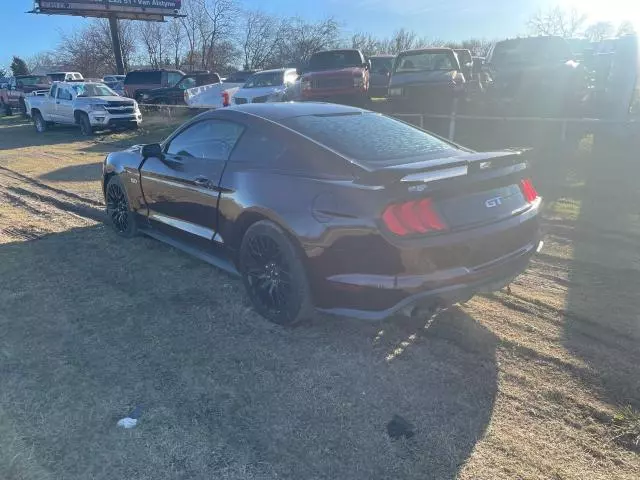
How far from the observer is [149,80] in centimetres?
2470

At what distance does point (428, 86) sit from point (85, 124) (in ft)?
40.9

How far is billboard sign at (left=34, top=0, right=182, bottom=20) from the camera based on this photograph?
35125mm

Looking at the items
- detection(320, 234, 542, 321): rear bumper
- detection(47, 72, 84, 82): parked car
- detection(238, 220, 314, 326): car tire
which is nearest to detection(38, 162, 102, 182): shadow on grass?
detection(238, 220, 314, 326): car tire

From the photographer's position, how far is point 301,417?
108 inches

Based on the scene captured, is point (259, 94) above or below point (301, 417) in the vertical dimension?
above

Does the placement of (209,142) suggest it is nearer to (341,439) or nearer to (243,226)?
(243,226)

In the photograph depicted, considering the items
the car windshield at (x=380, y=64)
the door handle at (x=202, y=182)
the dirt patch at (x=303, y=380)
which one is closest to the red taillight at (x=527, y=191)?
the dirt patch at (x=303, y=380)

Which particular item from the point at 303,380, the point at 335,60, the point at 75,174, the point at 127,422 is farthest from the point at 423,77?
the point at 127,422

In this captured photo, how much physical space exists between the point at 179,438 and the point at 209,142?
8.64 feet

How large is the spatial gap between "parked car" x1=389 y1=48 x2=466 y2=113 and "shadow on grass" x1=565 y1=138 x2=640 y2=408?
16.4ft

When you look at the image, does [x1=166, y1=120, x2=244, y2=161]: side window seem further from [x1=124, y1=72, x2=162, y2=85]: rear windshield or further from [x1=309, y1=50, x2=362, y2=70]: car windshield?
[x1=124, y1=72, x2=162, y2=85]: rear windshield

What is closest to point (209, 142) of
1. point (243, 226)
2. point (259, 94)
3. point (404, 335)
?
point (243, 226)

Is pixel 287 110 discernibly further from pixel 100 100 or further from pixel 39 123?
pixel 39 123

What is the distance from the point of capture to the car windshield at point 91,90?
59.5 ft
